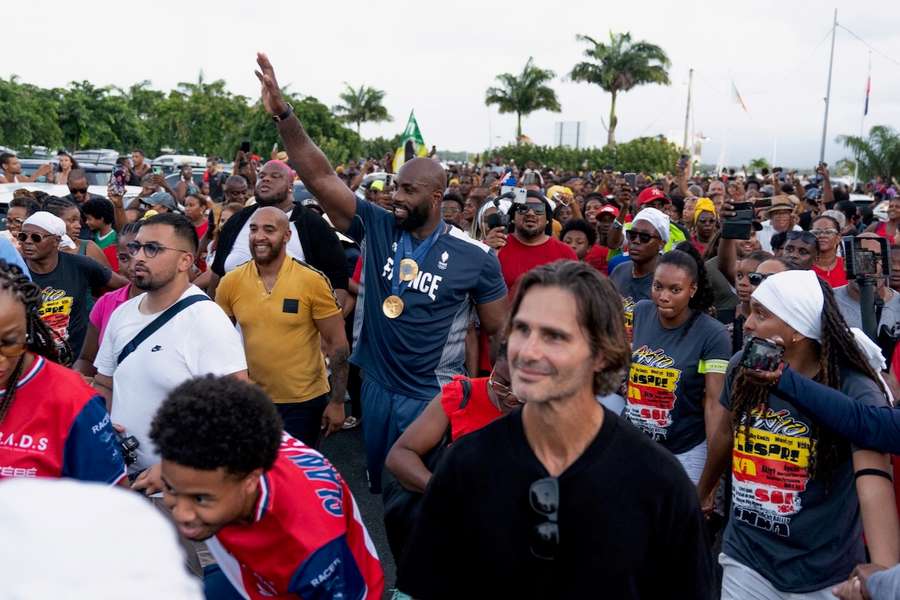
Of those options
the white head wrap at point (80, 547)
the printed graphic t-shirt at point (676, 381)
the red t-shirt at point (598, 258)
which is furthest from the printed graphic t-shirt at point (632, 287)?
the white head wrap at point (80, 547)

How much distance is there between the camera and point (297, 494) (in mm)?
2609

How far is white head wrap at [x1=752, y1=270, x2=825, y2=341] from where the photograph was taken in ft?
10.6

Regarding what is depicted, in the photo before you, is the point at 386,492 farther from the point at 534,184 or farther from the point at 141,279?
the point at 534,184

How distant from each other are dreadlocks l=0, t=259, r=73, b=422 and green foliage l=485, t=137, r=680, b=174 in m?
38.3

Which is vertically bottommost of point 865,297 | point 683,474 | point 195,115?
point 683,474

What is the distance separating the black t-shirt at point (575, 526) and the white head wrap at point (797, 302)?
4.27 ft

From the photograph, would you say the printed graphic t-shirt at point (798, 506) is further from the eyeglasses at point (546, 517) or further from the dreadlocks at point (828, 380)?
the eyeglasses at point (546, 517)

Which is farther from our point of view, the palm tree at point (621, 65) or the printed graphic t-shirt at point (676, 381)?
the palm tree at point (621, 65)

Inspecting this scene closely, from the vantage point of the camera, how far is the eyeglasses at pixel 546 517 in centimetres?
205

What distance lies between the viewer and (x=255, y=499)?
251 cm

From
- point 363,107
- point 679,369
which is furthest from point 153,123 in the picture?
point 679,369

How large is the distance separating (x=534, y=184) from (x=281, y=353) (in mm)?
7911

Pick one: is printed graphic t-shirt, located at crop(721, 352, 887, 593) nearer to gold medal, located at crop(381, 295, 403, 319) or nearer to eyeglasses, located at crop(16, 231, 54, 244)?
gold medal, located at crop(381, 295, 403, 319)

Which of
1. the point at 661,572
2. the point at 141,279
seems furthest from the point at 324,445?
the point at 661,572
